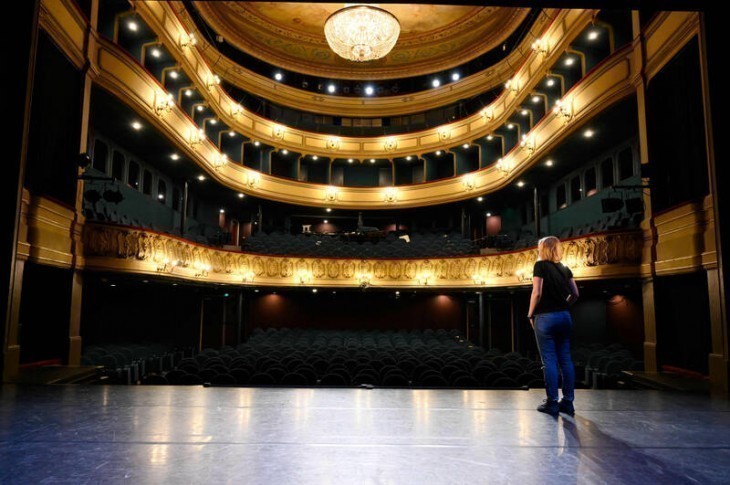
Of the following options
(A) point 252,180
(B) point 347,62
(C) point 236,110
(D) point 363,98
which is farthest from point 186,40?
(B) point 347,62

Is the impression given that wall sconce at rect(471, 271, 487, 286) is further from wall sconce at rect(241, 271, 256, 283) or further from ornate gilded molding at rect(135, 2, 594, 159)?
wall sconce at rect(241, 271, 256, 283)

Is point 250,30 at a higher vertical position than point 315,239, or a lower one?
higher

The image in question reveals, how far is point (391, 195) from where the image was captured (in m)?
22.9

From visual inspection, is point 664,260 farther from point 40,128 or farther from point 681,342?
point 40,128

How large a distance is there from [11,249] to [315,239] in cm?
1727

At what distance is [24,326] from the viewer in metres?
8.83

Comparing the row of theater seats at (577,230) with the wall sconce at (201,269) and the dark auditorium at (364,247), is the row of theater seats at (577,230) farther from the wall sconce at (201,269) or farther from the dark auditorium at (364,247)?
the wall sconce at (201,269)

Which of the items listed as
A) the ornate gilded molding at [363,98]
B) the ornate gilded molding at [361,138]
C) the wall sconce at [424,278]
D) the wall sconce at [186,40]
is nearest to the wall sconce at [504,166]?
the ornate gilded molding at [361,138]

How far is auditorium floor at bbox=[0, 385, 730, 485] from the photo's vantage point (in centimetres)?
205

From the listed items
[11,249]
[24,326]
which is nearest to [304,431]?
[11,249]

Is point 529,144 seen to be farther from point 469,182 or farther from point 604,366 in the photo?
point 604,366

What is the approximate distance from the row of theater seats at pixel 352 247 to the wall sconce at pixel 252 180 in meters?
2.34

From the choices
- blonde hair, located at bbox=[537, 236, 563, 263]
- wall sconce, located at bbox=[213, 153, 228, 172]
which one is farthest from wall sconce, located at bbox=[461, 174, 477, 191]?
blonde hair, located at bbox=[537, 236, 563, 263]

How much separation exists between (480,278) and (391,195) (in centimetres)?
865
